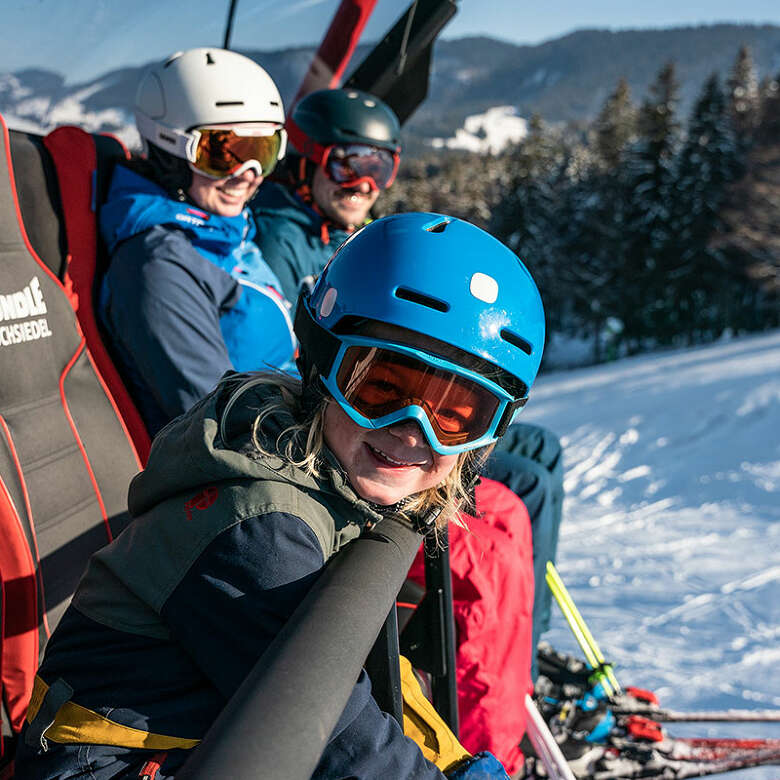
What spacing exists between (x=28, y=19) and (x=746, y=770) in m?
3.73

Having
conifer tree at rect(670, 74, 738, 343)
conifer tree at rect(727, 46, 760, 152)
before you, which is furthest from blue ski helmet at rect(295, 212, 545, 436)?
conifer tree at rect(727, 46, 760, 152)

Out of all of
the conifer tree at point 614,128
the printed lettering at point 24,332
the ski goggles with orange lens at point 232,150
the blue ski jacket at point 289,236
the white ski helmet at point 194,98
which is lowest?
the conifer tree at point 614,128

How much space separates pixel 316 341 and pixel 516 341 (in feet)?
1.51

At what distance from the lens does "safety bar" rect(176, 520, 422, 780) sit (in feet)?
2.61

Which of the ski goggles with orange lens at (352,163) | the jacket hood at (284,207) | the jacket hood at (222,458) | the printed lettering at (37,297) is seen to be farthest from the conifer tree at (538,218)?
the jacket hood at (222,458)

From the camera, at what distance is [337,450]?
1645 mm

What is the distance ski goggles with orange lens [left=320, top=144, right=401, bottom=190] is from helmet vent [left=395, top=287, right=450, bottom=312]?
7.56 feet

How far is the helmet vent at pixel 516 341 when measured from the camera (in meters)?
1.63

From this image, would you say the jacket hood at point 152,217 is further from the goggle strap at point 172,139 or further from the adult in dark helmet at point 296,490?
the adult in dark helmet at point 296,490

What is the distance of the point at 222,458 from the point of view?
1375 mm

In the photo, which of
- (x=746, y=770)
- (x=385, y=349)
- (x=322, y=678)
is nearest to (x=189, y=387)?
(x=385, y=349)

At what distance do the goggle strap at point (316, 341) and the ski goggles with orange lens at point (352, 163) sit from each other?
210 cm

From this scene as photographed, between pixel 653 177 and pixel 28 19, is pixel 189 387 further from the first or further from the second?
pixel 653 177

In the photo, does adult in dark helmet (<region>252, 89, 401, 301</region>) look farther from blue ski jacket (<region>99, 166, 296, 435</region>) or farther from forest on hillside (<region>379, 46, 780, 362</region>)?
forest on hillside (<region>379, 46, 780, 362</region>)
